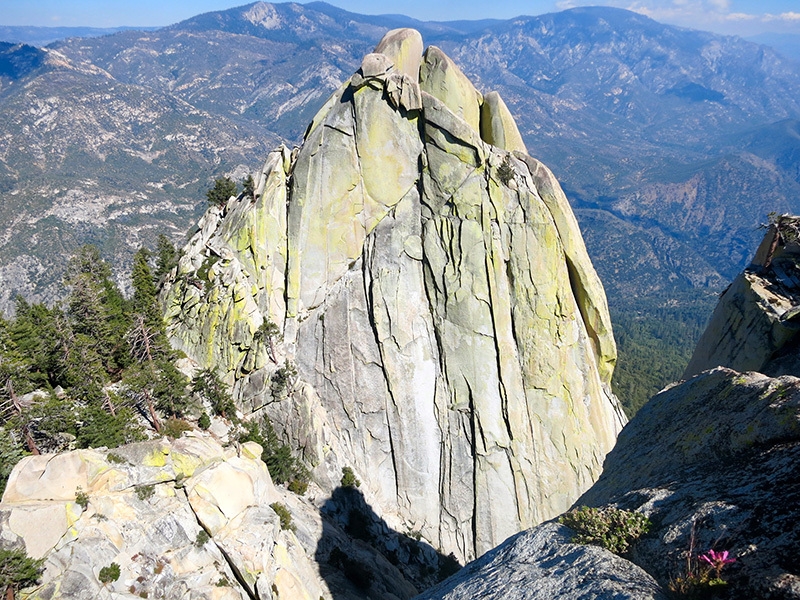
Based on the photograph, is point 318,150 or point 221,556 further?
point 318,150

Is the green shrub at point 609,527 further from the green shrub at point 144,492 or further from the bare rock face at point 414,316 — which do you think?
the bare rock face at point 414,316

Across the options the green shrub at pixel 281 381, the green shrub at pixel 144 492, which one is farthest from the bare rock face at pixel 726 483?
the green shrub at pixel 281 381

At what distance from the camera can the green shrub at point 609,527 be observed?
12531mm

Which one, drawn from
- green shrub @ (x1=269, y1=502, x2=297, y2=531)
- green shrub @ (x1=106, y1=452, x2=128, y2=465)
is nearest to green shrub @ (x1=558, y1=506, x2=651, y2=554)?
green shrub @ (x1=269, y1=502, x2=297, y2=531)

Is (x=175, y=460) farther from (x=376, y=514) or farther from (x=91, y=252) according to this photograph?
(x=91, y=252)

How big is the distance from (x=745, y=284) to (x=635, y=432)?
2798cm

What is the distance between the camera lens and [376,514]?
5203cm

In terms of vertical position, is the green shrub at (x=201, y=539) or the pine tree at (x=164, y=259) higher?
the pine tree at (x=164, y=259)

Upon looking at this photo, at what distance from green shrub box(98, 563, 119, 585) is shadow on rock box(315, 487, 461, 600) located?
15.6 m

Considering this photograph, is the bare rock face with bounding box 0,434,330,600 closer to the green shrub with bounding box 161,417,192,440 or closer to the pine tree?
the green shrub with bounding box 161,417,192,440

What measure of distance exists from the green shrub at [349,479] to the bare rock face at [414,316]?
887mm

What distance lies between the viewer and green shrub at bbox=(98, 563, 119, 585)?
26.2 metres

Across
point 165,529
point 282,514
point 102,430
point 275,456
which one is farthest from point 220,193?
point 165,529

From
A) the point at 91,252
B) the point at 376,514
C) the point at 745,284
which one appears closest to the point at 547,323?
the point at 745,284
